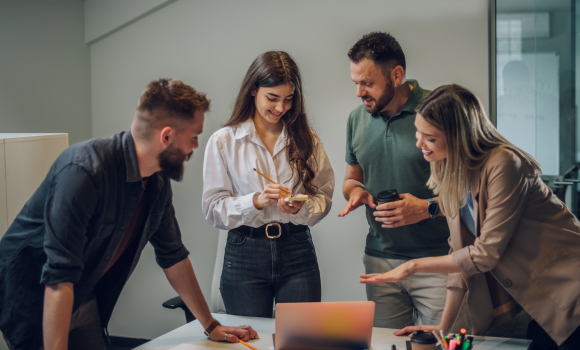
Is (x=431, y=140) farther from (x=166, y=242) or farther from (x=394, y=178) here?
(x=166, y=242)

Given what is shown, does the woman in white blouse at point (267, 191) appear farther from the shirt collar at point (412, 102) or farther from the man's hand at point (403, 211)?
the shirt collar at point (412, 102)

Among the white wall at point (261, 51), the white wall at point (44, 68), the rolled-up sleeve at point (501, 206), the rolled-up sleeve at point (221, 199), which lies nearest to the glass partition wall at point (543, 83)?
the white wall at point (261, 51)

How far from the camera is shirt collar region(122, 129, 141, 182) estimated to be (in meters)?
1.42

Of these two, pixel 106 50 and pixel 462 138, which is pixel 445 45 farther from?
pixel 106 50

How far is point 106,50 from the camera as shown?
3.45 m

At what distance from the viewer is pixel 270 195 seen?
183 centimetres

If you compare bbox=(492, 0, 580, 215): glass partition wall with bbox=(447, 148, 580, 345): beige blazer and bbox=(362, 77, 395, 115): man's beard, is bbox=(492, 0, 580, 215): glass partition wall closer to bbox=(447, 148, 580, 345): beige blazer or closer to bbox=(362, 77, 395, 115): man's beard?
bbox=(362, 77, 395, 115): man's beard

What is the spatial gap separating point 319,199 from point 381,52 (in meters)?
0.73

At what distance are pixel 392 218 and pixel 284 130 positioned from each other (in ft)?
2.16

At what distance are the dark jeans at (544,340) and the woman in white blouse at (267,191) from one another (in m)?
0.86

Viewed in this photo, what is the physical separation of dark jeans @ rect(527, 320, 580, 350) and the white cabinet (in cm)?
225

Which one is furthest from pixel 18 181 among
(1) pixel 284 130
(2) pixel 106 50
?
(2) pixel 106 50

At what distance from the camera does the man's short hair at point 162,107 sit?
4.62ft

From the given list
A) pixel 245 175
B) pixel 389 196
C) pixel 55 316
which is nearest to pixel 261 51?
pixel 245 175
